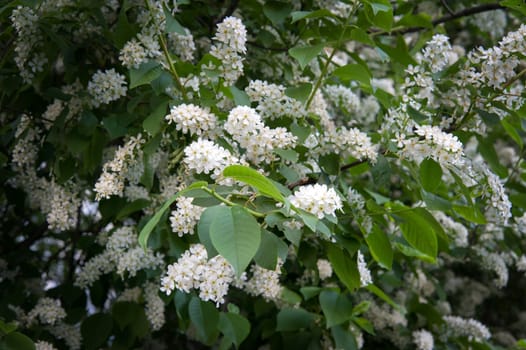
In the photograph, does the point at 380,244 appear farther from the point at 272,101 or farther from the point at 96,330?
the point at 96,330

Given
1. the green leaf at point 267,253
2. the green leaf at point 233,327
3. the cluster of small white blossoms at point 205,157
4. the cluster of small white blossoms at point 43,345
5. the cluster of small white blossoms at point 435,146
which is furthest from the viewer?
the cluster of small white blossoms at point 43,345

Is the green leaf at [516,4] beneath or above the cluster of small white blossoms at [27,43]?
above

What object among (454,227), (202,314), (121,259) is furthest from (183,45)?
(454,227)

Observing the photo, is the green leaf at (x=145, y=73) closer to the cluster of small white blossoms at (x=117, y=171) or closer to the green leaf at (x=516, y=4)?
the cluster of small white blossoms at (x=117, y=171)

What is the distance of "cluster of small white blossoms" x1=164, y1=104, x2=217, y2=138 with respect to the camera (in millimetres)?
1463

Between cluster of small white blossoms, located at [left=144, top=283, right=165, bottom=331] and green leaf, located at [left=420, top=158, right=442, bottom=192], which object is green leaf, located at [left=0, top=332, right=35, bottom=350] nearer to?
cluster of small white blossoms, located at [left=144, top=283, right=165, bottom=331]

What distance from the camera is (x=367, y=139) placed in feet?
5.60

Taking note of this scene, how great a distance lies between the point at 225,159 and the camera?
1308mm

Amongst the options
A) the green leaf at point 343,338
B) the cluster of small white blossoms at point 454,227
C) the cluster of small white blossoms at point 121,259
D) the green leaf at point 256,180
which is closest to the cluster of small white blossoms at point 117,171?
the cluster of small white blossoms at point 121,259

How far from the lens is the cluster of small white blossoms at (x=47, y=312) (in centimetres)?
209

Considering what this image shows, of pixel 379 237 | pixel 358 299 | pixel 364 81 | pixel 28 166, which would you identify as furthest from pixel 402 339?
pixel 28 166

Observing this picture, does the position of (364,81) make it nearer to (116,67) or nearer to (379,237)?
(379,237)

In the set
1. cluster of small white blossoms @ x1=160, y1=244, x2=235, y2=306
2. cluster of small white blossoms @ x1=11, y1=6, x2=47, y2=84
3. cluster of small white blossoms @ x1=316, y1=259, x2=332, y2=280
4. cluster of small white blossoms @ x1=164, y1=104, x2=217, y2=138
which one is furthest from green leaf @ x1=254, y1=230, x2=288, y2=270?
cluster of small white blossoms @ x1=316, y1=259, x2=332, y2=280

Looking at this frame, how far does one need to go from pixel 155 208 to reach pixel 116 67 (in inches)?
19.2
